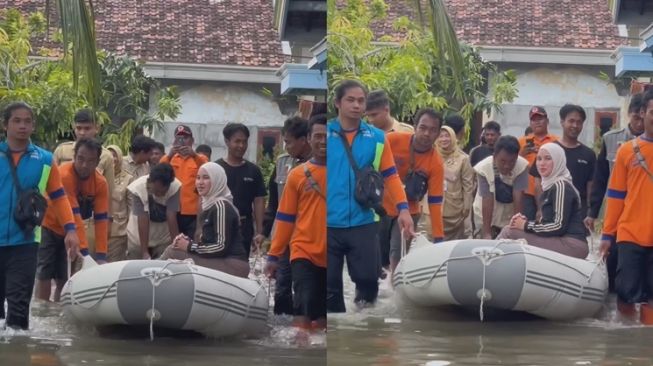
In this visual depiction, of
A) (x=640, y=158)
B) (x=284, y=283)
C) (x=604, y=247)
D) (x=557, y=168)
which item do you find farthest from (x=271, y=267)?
(x=640, y=158)

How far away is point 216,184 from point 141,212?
10.8 inches

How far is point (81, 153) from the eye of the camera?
4852mm

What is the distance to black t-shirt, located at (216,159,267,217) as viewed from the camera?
4.79m

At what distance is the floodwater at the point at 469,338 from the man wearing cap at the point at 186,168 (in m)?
0.58

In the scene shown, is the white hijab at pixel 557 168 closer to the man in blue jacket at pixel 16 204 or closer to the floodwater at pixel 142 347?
the floodwater at pixel 142 347

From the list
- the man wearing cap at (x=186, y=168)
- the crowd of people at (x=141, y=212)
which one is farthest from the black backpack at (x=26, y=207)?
the man wearing cap at (x=186, y=168)

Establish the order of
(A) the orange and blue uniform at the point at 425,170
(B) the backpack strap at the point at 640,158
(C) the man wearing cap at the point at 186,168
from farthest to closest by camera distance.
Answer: (B) the backpack strap at the point at 640,158 → (C) the man wearing cap at the point at 186,168 → (A) the orange and blue uniform at the point at 425,170

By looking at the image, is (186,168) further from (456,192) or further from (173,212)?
(456,192)

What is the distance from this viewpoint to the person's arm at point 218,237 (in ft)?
15.9

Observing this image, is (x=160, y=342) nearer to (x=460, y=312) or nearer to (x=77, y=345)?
(x=77, y=345)

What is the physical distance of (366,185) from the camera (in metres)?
4.61

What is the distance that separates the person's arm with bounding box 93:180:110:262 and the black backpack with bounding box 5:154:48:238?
194 millimetres

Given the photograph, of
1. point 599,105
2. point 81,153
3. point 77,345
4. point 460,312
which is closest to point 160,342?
point 77,345

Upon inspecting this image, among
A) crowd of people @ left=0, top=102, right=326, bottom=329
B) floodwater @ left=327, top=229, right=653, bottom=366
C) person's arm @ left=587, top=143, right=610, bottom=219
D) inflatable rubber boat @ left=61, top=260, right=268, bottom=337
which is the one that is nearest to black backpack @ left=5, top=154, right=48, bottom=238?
crowd of people @ left=0, top=102, right=326, bottom=329
